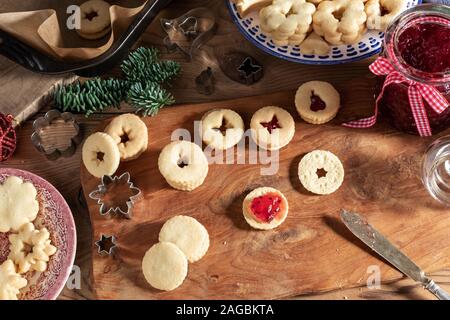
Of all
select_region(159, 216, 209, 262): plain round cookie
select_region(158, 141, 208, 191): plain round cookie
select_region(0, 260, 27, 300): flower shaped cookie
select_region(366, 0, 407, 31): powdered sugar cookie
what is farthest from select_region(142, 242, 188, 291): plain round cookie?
select_region(366, 0, 407, 31): powdered sugar cookie

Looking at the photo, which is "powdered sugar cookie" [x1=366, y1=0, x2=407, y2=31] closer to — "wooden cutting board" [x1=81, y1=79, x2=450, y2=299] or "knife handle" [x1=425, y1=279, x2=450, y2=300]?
"wooden cutting board" [x1=81, y1=79, x2=450, y2=299]

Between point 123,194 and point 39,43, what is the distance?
35cm

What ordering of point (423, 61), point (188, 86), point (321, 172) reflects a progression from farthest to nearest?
point (188, 86)
point (321, 172)
point (423, 61)

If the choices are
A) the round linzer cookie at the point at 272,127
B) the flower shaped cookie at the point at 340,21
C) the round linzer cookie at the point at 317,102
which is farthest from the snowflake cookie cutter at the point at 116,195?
the flower shaped cookie at the point at 340,21

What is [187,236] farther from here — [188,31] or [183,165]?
[188,31]

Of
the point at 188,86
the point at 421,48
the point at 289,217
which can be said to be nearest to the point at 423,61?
the point at 421,48

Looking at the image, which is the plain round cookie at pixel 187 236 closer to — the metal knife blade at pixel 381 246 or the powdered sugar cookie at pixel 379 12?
the metal knife blade at pixel 381 246

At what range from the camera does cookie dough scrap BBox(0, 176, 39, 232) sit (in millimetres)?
1229

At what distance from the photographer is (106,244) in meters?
1.24

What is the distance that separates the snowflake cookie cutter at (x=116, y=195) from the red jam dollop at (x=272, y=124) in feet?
0.90

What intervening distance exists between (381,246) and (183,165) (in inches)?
15.7
